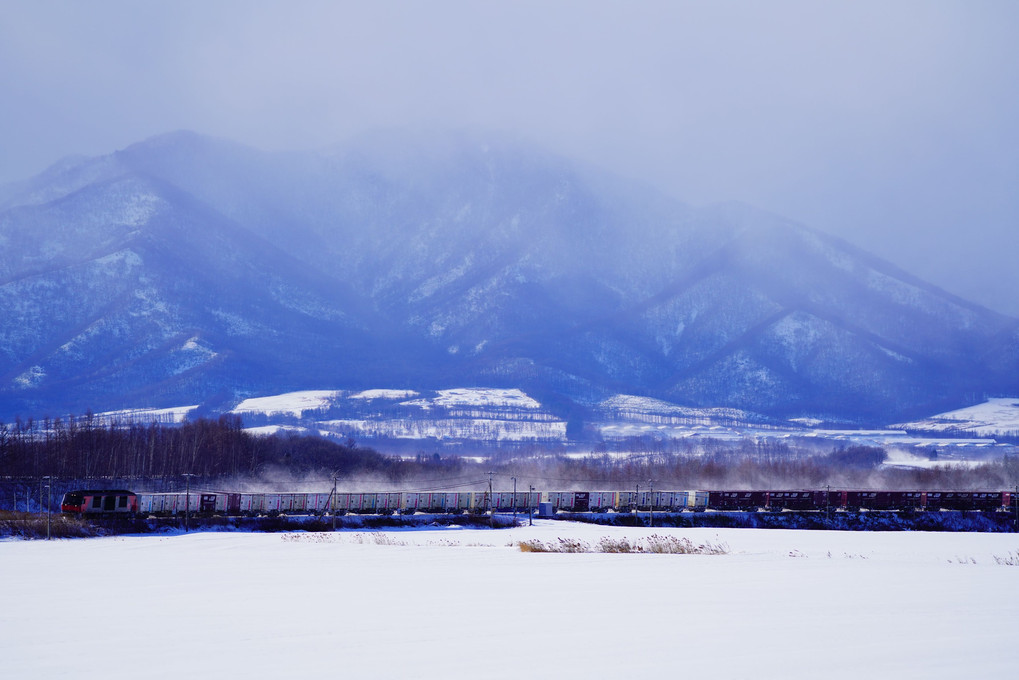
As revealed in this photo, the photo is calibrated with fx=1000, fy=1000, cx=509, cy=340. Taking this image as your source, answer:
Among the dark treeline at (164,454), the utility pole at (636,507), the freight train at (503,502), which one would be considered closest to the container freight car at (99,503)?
the freight train at (503,502)

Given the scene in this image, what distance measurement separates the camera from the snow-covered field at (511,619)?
15141 mm

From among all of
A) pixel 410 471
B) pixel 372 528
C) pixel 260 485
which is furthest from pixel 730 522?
pixel 410 471

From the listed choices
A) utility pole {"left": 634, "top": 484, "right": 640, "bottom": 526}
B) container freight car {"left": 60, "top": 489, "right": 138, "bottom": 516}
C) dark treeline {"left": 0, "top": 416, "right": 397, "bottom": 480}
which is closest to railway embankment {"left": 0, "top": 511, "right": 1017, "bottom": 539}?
utility pole {"left": 634, "top": 484, "right": 640, "bottom": 526}

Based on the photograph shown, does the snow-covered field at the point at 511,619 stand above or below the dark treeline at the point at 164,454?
below

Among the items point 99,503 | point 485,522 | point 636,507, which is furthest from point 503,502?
point 99,503

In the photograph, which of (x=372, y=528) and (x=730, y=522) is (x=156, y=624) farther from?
(x=730, y=522)

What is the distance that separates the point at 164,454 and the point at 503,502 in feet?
173

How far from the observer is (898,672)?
14.4 m

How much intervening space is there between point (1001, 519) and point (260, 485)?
84.2 metres

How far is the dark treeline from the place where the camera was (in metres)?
116

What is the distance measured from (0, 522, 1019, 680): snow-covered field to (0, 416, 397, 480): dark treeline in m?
89.7

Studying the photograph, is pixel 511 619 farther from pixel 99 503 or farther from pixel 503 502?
pixel 503 502

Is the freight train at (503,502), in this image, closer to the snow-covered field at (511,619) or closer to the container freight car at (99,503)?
the container freight car at (99,503)

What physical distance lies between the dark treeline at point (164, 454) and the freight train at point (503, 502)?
21.9m
